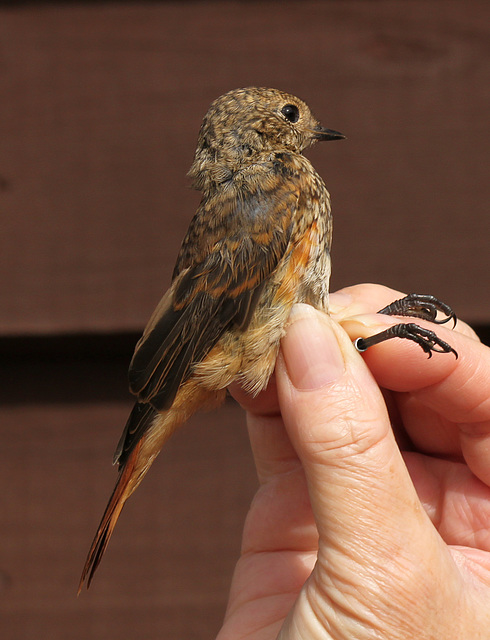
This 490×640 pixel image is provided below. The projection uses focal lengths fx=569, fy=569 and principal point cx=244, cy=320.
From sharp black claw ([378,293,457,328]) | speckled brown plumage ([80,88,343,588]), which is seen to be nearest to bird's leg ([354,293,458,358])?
sharp black claw ([378,293,457,328])

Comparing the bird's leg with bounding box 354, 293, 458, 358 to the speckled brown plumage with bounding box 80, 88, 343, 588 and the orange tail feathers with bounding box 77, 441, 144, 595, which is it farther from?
the orange tail feathers with bounding box 77, 441, 144, 595

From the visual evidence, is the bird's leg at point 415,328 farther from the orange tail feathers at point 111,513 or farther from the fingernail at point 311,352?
the orange tail feathers at point 111,513

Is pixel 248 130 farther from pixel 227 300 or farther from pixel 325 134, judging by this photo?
pixel 227 300

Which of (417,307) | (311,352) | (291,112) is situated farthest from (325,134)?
(311,352)

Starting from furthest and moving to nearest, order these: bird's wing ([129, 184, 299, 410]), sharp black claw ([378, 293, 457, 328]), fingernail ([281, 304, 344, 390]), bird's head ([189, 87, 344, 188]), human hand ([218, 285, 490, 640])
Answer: sharp black claw ([378, 293, 457, 328]), bird's head ([189, 87, 344, 188]), bird's wing ([129, 184, 299, 410]), fingernail ([281, 304, 344, 390]), human hand ([218, 285, 490, 640])

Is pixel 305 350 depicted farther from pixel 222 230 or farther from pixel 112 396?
pixel 112 396

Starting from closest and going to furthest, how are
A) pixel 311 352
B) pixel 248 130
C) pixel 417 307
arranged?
pixel 311 352 < pixel 248 130 < pixel 417 307

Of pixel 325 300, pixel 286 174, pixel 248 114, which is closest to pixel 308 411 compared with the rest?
pixel 325 300
